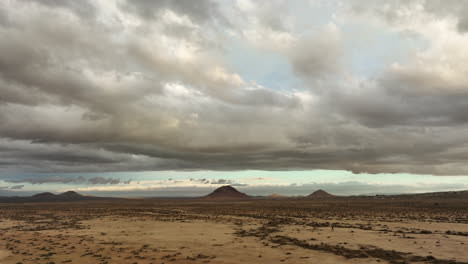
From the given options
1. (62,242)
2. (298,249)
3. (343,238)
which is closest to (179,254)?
(298,249)

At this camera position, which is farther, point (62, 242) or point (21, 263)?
point (62, 242)

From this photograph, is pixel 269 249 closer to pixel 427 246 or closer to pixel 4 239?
pixel 427 246

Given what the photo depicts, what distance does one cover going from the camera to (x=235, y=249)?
26.4 m

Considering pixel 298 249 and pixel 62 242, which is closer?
pixel 298 249

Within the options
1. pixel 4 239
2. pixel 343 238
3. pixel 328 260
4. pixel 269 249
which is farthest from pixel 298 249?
pixel 4 239

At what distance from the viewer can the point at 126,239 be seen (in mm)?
33094

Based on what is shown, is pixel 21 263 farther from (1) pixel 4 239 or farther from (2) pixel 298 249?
(2) pixel 298 249

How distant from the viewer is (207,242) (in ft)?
99.6

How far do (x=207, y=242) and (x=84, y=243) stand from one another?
39.2 feet

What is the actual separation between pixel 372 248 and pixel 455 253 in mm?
5567

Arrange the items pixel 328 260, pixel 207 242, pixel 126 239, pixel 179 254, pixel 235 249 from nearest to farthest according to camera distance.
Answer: pixel 328 260 → pixel 179 254 → pixel 235 249 → pixel 207 242 → pixel 126 239

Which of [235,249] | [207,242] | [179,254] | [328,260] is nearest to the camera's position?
[328,260]

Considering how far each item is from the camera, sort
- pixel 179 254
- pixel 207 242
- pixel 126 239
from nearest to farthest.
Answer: pixel 179 254, pixel 207 242, pixel 126 239

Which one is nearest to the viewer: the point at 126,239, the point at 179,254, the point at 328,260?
the point at 328,260
